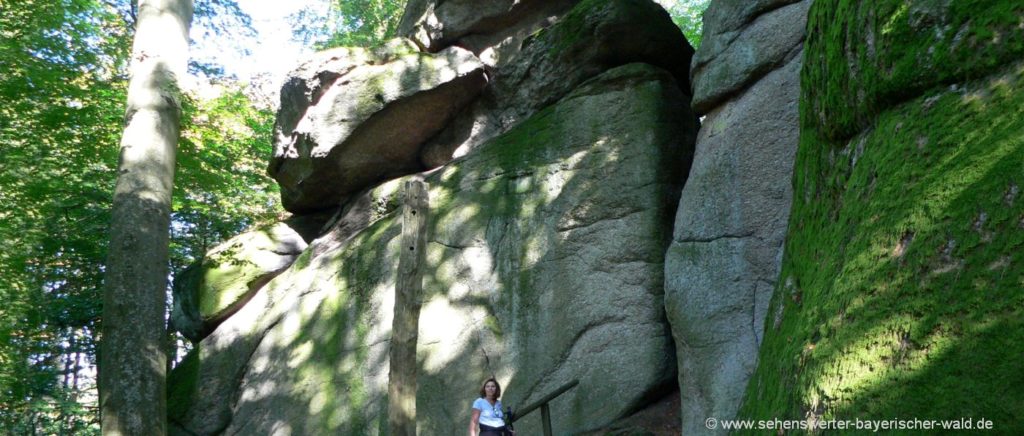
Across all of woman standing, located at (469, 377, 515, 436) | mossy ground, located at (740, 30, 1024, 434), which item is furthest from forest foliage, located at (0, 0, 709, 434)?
mossy ground, located at (740, 30, 1024, 434)

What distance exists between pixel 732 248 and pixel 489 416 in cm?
288

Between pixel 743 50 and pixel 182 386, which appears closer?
pixel 743 50

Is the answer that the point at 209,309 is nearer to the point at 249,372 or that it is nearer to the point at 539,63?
the point at 249,372

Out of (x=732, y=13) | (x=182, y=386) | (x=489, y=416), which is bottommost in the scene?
(x=489, y=416)

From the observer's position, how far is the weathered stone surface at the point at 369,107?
11766 mm

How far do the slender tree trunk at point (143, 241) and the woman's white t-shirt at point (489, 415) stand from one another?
3.53 m

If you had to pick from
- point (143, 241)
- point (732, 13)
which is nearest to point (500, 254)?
point (732, 13)

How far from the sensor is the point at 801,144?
16.8 ft

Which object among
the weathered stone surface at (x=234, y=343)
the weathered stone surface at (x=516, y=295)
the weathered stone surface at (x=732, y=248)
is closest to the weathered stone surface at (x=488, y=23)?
the weathered stone surface at (x=516, y=295)

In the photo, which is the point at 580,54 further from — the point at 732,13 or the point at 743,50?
the point at 743,50

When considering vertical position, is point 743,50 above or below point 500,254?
above

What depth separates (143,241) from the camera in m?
8.70

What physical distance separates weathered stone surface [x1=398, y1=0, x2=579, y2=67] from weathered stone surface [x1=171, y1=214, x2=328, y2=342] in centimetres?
401

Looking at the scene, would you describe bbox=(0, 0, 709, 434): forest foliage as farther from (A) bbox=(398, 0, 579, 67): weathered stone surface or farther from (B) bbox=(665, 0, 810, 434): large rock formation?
(B) bbox=(665, 0, 810, 434): large rock formation
